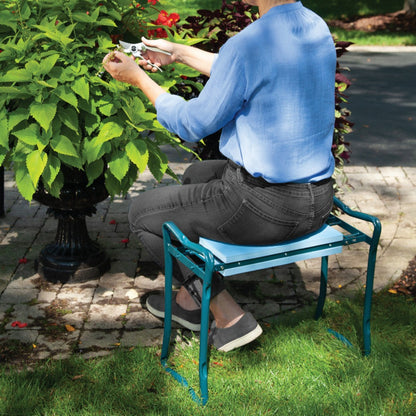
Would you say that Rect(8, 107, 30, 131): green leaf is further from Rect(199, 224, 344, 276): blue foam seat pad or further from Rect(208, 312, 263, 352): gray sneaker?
Rect(208, 312, 263, 352): gray sneaker

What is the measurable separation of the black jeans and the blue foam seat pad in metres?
0.04

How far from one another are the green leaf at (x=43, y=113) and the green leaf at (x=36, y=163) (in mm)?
194

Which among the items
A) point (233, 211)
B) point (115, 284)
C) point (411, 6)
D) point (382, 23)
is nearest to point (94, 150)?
point (233, 211)

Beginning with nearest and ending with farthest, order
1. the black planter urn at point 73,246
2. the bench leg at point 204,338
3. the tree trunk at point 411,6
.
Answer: the bench leg at point 204,338 → the black planter urn at point 73,246 → the tree trunk at point 411,6

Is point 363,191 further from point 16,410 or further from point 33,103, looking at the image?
point 16,410

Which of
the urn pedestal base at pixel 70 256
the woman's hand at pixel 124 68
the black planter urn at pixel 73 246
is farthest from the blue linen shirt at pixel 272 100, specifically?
the urn pedestal base at pixel 70 256

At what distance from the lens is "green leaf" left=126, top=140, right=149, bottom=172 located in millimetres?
3385

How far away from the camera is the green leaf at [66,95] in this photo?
127 inches

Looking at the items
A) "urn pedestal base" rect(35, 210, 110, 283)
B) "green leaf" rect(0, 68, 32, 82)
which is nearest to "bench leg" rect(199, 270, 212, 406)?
"green leaf" rect(0, 68, 32, 82)

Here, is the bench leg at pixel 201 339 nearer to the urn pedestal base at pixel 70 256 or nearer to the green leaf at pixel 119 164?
the green leaf at pixel 119 164

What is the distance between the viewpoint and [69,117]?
3.38 metres

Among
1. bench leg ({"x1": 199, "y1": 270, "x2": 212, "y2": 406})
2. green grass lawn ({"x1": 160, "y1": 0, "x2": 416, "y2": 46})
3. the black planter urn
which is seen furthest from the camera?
green grass lawn ({"x1": 160, "y1": 0, "x2": 416, "y2": 46})

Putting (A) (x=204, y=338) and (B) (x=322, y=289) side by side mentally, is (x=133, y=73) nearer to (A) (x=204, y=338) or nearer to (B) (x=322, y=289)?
(A) (x=204, y=338)

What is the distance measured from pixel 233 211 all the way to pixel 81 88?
997 millimetres
